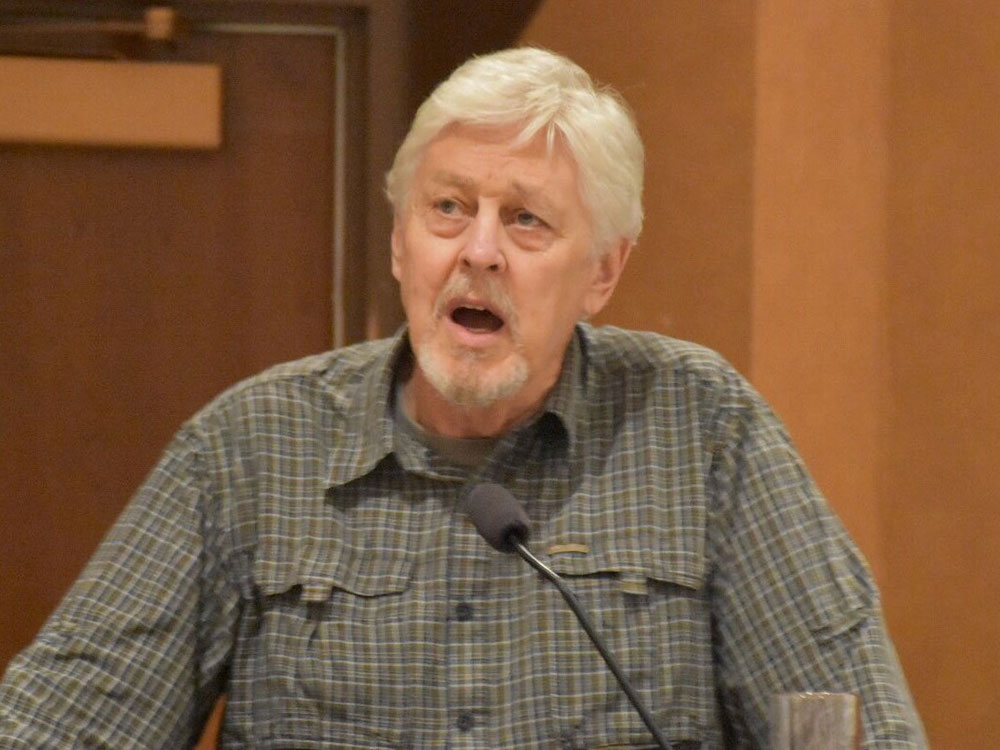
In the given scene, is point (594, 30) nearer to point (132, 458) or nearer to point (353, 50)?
point (353, 50)

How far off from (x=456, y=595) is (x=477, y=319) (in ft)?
1.04

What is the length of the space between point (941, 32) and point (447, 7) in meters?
1.27

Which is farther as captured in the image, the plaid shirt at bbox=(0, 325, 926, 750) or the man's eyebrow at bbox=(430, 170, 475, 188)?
the man's eyebrow at bbox=(430, 170, 475, 188)

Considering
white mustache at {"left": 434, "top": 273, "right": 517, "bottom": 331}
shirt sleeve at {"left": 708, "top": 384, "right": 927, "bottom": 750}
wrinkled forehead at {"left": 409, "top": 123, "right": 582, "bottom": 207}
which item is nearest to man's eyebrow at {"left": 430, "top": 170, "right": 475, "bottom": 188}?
wrinkled forehead at {"left": 409, "top": 123, "right": 582, "bottom": 207}

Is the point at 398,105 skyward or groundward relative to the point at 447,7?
groundward

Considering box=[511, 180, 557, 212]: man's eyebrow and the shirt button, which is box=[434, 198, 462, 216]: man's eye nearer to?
box=[511, 180, 557, 212]: man's eyebrow

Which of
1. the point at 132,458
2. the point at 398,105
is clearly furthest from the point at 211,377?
the point at 398,105

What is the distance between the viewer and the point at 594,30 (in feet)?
8.21

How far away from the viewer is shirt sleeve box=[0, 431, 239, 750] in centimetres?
140

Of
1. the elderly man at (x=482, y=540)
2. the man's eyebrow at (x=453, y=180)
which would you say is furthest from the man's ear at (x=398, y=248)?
the man's eyebrow at (x=453, y=180)

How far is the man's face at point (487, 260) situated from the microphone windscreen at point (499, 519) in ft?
0.98

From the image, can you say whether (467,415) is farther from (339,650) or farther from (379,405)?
(339,650)

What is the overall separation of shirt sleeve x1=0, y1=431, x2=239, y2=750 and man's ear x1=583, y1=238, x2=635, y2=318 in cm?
51

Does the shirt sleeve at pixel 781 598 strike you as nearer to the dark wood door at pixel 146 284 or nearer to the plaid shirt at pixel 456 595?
the plaid shirt at pixel 456 595
